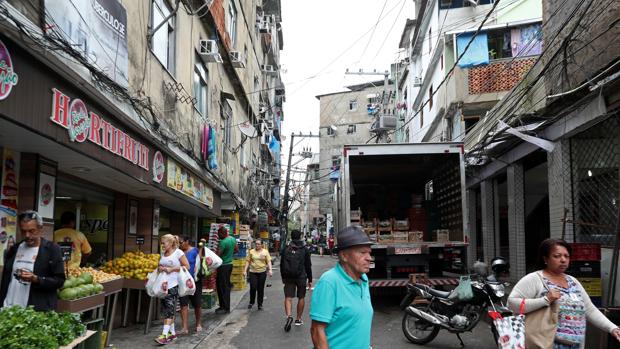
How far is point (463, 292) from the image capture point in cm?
729

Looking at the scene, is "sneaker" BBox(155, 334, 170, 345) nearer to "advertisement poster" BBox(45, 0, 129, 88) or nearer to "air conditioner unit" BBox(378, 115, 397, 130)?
"advertisement poster" BBox(45, 0, 129, 88)

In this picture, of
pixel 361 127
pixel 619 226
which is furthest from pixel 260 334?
pixel 361 127

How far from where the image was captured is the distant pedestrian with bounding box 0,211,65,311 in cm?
450

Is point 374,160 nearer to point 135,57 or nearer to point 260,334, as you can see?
point 260,334

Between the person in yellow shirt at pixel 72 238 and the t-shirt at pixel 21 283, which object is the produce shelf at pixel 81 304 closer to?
the t-shirt at pixel 21 283

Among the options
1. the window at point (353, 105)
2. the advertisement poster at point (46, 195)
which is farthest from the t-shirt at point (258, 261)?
the window at point (353, 105)

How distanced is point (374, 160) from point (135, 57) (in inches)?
245

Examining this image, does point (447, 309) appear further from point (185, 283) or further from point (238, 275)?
point (238, 275)

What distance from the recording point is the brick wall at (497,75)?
1739 cm

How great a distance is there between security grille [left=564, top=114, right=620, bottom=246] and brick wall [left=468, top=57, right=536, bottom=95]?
9.02 metres

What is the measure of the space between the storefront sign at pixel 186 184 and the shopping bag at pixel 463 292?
5588mm

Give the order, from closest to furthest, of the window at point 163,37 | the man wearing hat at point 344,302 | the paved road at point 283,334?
the man wearing hat at point 344,302 < the paved road at point 283,334 < the window at point 163,37

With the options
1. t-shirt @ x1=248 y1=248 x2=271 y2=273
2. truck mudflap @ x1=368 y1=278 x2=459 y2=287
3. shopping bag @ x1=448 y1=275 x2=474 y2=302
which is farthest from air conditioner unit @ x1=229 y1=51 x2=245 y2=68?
shopping bag @ x1=448 y1=275 x2=474 y2=302

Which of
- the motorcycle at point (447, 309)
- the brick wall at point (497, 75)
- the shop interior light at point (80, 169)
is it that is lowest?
the motorcycle at point (447, 309)
